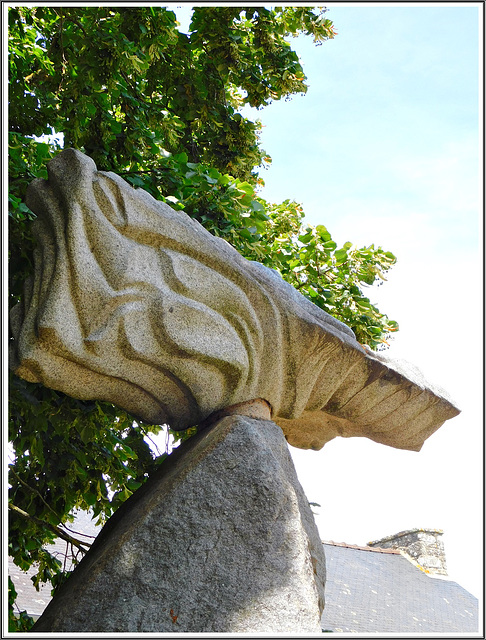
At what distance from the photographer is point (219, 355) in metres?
2.48

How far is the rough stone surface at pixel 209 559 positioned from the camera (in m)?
2.01

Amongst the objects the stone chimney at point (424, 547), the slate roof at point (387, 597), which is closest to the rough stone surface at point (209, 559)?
the slate roof at point (387, 597)

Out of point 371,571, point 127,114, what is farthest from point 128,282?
point 371,571

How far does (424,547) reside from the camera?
34.1ft

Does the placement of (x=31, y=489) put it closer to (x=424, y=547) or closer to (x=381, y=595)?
(x=381, y=595)

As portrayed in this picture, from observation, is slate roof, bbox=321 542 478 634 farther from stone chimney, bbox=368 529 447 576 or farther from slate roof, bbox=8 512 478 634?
stone chimney, bbox=368 529 447 576

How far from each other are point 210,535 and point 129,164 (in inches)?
111

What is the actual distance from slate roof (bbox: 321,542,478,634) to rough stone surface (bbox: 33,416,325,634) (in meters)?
5.36

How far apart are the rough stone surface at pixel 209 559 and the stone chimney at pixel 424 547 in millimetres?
8490

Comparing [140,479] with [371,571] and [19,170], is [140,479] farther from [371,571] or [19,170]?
[371,571]

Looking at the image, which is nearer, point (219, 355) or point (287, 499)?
point (287, 499)

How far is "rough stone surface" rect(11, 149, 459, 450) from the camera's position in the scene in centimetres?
224

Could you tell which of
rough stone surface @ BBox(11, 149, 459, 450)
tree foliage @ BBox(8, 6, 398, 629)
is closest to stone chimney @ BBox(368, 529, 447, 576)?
tree foliage @ BBox(8, 6, 398, 629)

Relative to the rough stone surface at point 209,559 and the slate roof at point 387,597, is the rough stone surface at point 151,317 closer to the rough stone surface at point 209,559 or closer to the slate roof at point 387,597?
the rough stone surface at point 209,559
